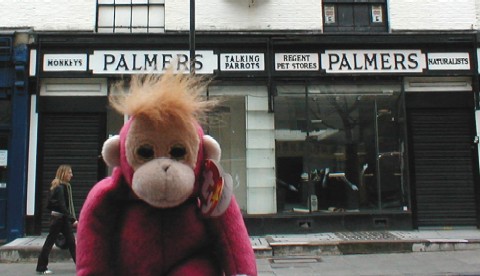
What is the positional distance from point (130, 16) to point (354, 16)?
5531 millimetres

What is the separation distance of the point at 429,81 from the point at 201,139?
10.0 m

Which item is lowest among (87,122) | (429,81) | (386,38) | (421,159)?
(421,159)

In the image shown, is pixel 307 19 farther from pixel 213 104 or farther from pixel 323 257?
pixel 213 104

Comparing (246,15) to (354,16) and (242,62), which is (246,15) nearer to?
(242,62)

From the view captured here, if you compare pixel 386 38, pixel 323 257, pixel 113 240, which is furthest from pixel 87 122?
pixel 113 240

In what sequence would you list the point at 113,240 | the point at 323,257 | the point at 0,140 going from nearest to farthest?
the point at 113,240 → the point at 323,257 → the point at 0,140

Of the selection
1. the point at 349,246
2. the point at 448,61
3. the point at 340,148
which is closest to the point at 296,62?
the point at 340,148

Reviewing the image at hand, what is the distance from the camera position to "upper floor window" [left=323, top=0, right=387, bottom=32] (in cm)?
1149

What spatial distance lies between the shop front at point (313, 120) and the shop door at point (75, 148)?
0.07 ft

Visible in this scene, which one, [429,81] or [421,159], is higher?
[429,81]

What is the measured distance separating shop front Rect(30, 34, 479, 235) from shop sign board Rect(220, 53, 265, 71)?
0.02 metres

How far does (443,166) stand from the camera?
10922mm

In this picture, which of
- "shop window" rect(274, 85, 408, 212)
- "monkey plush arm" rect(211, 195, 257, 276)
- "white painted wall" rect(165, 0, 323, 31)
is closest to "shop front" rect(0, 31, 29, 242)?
"white painted wall" rect(165, 0, 323, 31)

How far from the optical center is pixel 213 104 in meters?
2.36
